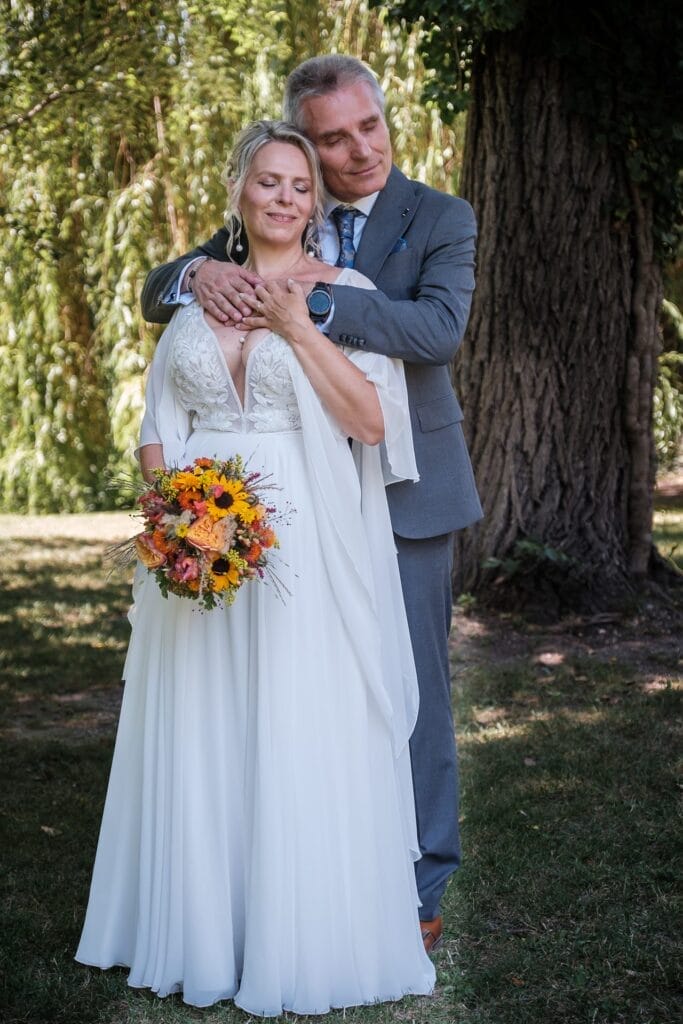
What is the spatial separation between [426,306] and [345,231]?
1.41ft

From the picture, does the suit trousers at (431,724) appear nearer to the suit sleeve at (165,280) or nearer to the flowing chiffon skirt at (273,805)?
the flowing chiffon skirt at (273,805)

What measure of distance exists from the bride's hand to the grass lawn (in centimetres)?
161

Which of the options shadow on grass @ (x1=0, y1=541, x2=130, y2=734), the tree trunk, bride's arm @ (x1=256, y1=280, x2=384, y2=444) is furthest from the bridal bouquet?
the tree trunk

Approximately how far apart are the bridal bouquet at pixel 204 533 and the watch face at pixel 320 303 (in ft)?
1.45

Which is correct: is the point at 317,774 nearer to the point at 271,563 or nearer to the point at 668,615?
the point at 271,563

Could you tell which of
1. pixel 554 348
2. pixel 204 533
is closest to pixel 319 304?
pixel 204 533

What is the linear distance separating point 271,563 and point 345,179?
1050 mm

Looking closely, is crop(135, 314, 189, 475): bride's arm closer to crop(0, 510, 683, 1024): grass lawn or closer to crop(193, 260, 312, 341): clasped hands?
crop(193, 260, 312, 341): clasped hands

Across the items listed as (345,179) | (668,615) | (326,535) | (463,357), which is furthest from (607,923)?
(463,357)

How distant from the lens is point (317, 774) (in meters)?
2.84

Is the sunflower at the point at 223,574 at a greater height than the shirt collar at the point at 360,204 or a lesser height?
lesser

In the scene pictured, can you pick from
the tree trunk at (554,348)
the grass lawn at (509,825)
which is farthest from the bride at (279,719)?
the tree trunk at (554,348)

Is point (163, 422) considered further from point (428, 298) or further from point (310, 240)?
point (428, 298)

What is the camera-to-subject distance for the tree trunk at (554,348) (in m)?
6.30
